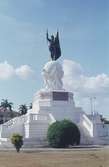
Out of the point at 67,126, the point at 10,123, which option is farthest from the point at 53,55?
the point at 67,126

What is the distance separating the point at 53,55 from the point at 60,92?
6.91 meters

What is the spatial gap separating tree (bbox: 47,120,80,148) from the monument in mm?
Result: 2772

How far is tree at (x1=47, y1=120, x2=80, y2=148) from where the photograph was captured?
126 ft

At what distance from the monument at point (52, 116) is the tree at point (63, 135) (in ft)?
9.10

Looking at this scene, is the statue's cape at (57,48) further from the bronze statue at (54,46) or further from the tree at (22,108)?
the tree at (22,108)

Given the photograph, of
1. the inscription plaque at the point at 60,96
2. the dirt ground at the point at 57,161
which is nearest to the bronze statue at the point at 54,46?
the inscription plaque at the point at 60,96

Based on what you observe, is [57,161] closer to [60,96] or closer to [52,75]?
[60,96]

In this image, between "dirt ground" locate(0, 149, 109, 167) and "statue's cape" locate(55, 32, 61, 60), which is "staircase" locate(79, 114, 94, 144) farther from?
"dirt ground" locate(0, 149, 109, 167)

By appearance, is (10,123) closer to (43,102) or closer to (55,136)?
(43,102)

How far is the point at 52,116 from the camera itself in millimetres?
47219

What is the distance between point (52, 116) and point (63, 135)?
9.09 metres

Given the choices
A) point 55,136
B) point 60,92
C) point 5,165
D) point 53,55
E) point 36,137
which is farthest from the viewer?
point 53,55

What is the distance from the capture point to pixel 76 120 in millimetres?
48719

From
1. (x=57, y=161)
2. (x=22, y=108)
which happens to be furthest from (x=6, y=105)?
(x=57, y=161)
